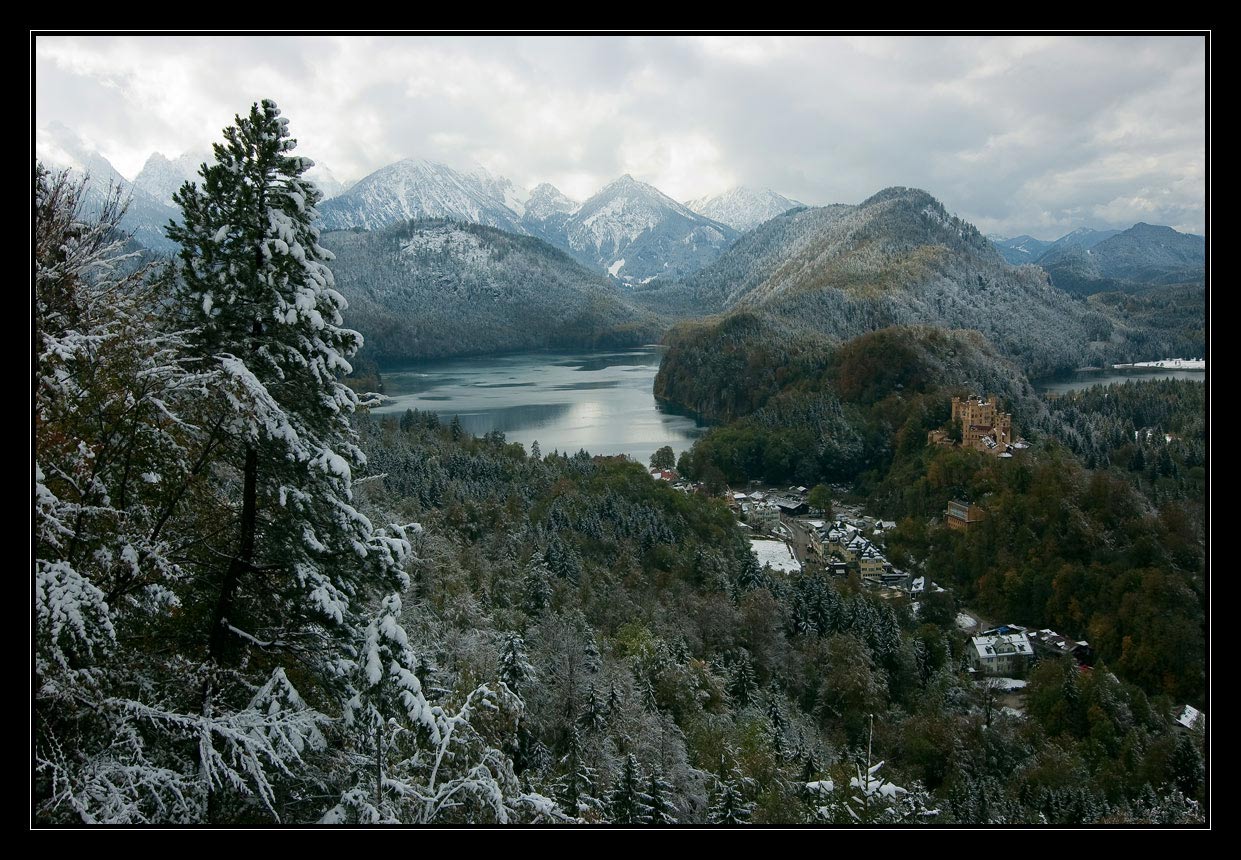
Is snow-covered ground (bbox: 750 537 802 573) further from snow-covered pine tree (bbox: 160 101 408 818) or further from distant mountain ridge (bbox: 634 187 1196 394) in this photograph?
distant mountain ridge (bbox: 634 187 1196 394)

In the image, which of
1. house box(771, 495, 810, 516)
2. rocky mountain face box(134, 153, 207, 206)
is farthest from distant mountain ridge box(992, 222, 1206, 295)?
rocky mountain face box(134, 153, 207, 206)

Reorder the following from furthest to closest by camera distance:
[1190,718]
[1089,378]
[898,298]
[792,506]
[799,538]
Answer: [898,298], [1089,378], [792,506], [799,538], [1190,718]

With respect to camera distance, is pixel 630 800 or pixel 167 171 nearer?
pixel 630 800

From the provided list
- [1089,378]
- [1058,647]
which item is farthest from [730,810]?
[1089,378]

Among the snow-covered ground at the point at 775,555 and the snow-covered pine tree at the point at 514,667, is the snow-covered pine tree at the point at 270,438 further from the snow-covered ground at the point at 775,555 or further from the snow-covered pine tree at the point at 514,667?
the snow-covered ground at the point at 775,555

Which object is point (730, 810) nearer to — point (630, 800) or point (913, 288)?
point (630, 800)

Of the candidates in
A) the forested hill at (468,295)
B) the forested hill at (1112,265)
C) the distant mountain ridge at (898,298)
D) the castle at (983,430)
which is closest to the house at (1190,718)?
the castle at (983,430)
